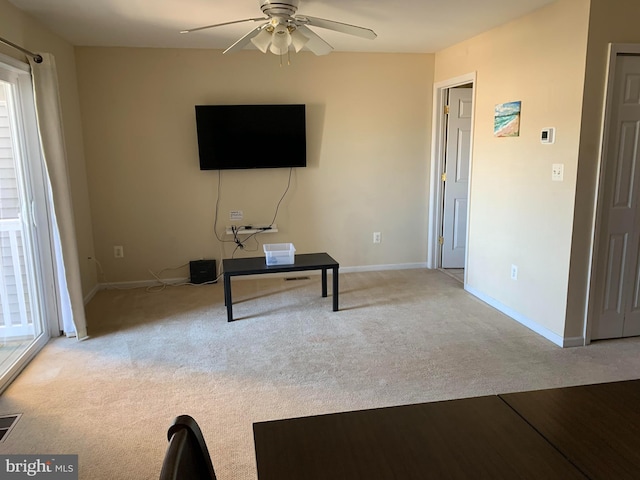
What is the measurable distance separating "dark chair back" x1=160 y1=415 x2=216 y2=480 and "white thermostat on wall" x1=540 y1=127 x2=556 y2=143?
340 centimetres

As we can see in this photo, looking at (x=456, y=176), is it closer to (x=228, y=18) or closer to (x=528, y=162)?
(x=528, y=162)

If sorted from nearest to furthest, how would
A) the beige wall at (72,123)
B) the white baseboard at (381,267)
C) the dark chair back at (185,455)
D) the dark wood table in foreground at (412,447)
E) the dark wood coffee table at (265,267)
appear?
1. the dark chair back at (185,455)
2. the dark wood table in foreground at (412,447)
3. the beige wall at (72,123)
4. the dark wood coffee table at (265,267)
5. the white baseboard at (381,267)

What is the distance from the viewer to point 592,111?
3207 mm

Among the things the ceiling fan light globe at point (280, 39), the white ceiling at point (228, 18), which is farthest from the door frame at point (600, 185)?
the ceiling fan light globe at point (280, 39)

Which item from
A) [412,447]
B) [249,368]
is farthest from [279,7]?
[412,447]

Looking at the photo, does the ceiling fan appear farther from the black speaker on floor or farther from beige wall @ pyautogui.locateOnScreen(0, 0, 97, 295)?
the black speaker on floor

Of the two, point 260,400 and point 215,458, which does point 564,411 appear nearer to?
point 215,458

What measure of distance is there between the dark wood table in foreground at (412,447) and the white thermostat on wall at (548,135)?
110 inches

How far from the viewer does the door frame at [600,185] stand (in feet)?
10.4

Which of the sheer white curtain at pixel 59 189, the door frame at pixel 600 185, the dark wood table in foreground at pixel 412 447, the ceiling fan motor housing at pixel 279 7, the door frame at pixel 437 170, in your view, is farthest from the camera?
the door frame at pixel 437 170

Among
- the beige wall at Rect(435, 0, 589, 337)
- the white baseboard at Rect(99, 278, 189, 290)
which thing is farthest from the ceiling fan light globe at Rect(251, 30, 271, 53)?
the white baseboard at Rect(99, 278, 189, 290)

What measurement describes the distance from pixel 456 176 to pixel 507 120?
148cm

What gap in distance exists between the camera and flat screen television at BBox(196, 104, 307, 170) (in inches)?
191

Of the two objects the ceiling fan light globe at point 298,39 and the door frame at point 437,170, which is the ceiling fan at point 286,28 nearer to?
the ceiling fan light globe at point 298,39
